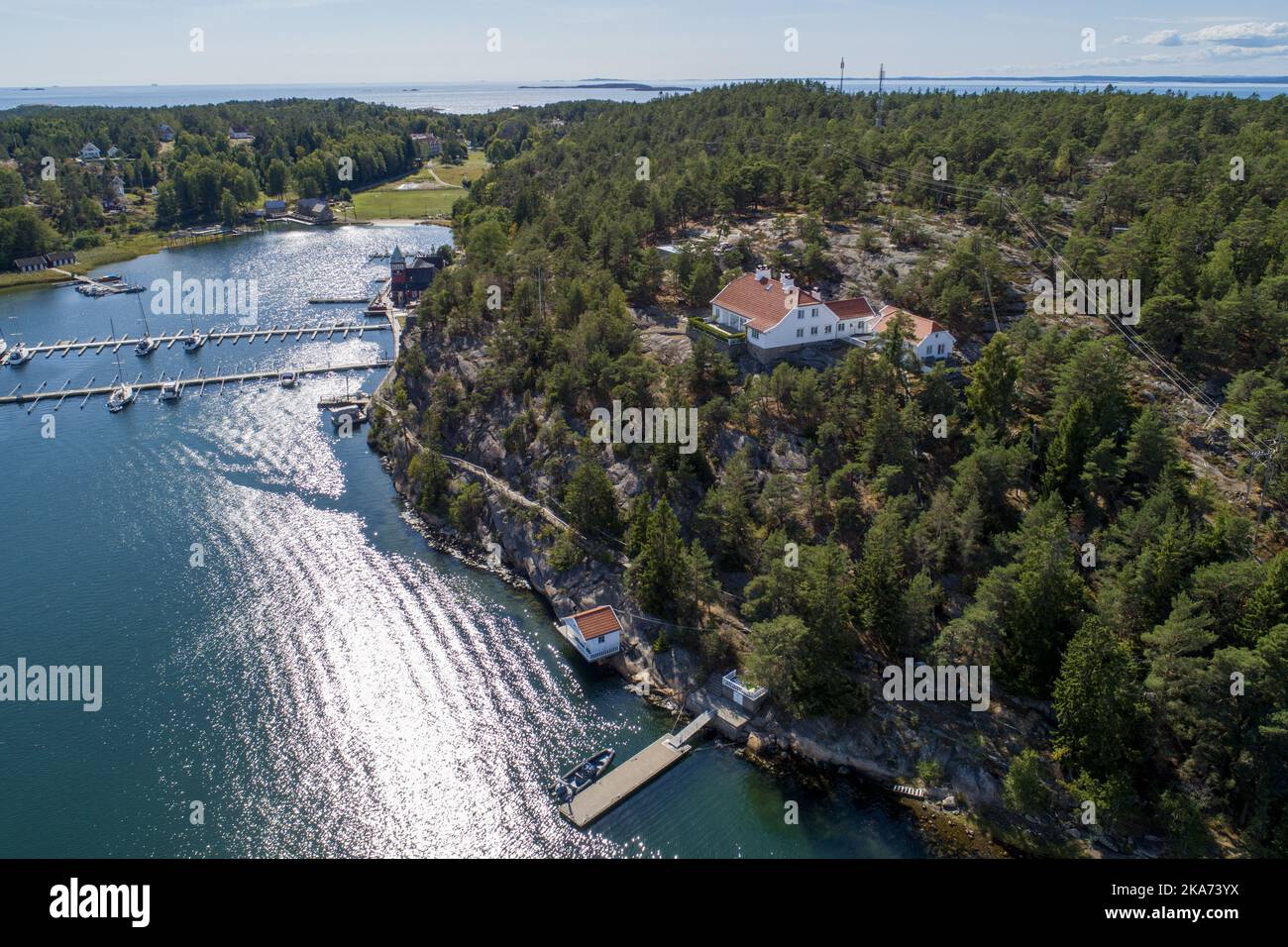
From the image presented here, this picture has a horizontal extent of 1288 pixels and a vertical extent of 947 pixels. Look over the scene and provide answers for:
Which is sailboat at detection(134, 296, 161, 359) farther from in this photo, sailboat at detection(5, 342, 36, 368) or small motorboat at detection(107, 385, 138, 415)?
small motorboat at detection(107, 385, 138, 415)

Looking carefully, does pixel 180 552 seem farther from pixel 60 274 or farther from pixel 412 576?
pixel 60 274

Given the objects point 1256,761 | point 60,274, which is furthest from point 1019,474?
point 60,274

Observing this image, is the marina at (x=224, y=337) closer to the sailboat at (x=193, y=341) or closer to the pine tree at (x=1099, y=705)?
the sailboat at (x=193, y=341)

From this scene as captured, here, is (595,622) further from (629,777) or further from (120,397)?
(120,397)

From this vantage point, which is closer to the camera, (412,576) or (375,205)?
(412,576)

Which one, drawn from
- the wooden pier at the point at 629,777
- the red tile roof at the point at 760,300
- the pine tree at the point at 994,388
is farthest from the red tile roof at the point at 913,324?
the wooden pier at the point at 629,777
